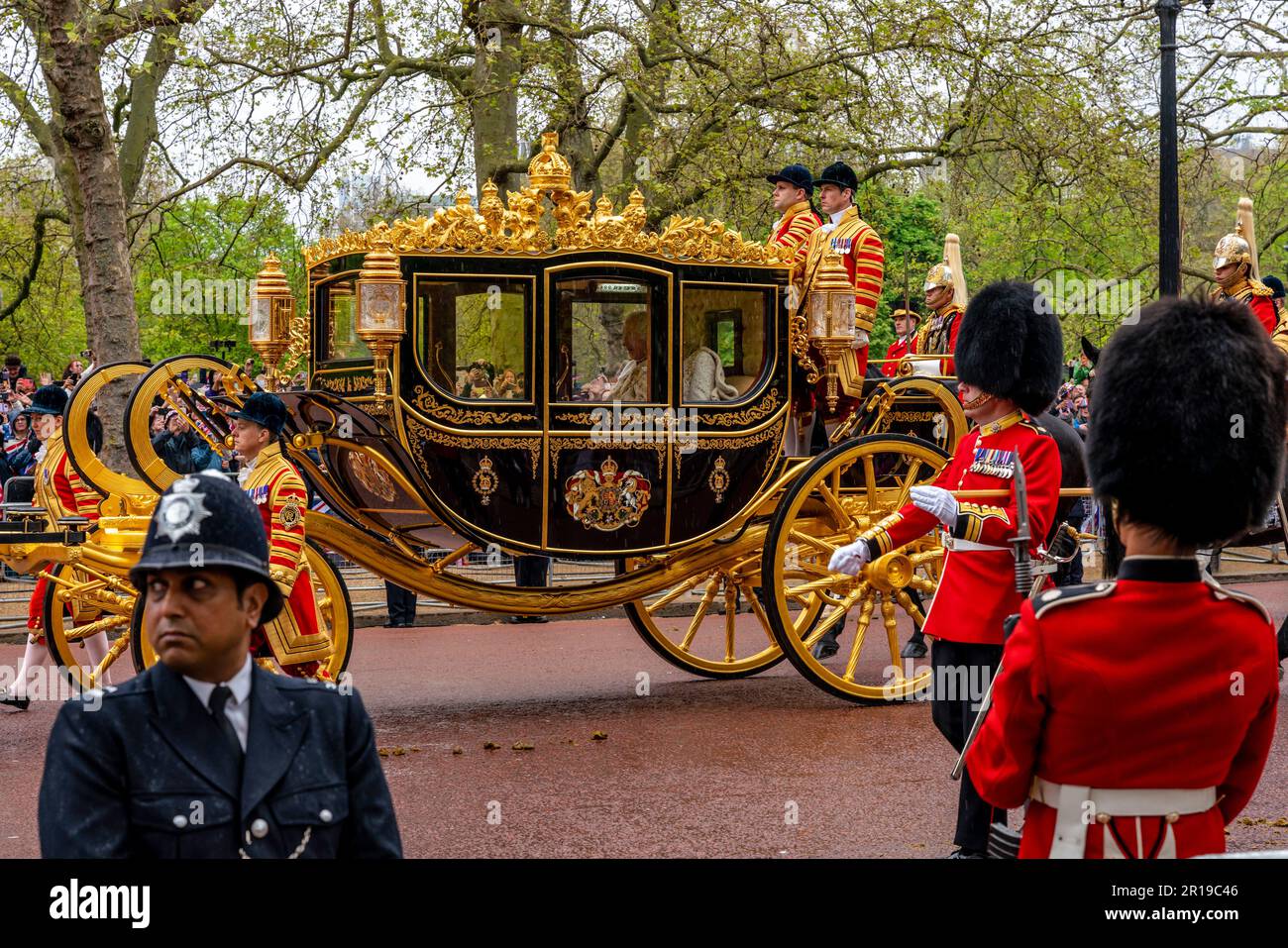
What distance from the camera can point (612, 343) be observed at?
24.8ft

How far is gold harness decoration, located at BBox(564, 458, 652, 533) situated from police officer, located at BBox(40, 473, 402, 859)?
4872 millimetres

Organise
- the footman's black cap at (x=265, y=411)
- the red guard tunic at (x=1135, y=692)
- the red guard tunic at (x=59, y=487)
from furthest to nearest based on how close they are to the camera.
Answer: the red guard tunic at (x=59, y=487) → the footman's black cap at (x=265, y=411) → the red guard tunic at (x=1135, y=692)

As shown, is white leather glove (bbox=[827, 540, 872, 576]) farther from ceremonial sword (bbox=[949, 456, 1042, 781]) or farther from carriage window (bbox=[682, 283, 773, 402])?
carriage window (bbox=[682, 283, 773, 402])

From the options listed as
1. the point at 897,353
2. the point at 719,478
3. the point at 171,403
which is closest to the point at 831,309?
the point at 719,478

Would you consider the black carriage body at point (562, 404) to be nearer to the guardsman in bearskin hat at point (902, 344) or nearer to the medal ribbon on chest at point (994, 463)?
the guardsman in bearskin hat at point (902, 344)

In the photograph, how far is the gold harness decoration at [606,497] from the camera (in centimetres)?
746

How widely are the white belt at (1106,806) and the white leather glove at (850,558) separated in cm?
209

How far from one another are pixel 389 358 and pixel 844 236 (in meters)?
2.67

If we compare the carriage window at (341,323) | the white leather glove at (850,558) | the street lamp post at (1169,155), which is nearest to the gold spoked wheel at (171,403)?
the carriage window at (341,323)

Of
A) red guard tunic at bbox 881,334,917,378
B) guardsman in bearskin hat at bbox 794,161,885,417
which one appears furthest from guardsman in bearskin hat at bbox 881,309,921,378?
guardsman in bearskin hat at bbox 794,161,885,417

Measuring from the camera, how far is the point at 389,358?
7.12m

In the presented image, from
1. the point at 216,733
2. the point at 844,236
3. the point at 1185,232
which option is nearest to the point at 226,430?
the point at 844,236
